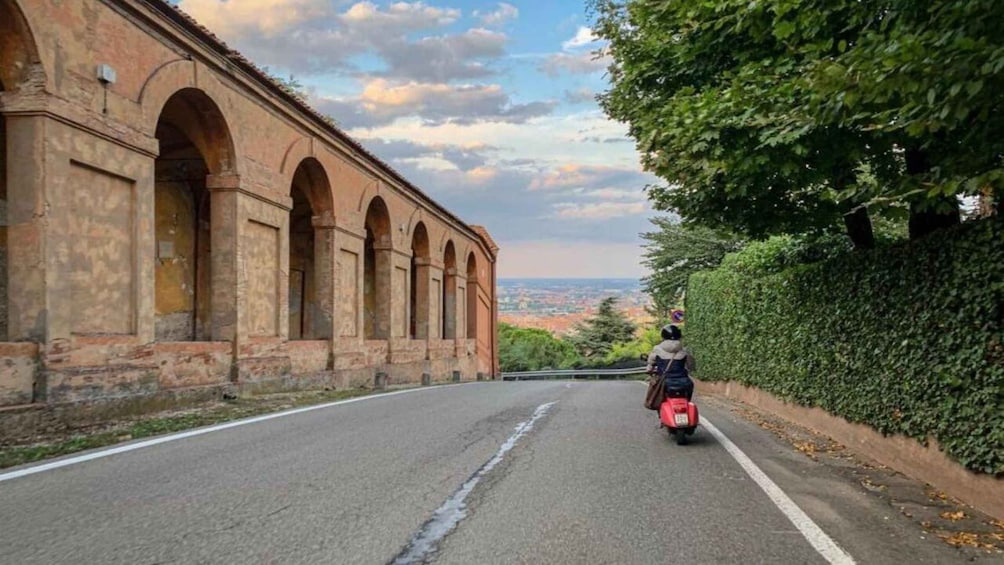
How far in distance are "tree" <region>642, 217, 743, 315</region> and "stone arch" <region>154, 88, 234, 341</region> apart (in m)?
20.7

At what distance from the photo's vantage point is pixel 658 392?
9812 millimetres

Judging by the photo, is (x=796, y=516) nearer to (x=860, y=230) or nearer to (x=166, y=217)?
(x=860, y=230)

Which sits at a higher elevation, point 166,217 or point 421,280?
point 166,217

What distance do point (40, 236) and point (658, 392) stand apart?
333 inches

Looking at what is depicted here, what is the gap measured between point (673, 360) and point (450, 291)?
30.1 meters

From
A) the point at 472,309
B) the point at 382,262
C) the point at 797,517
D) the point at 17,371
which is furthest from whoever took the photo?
the point at 472,309

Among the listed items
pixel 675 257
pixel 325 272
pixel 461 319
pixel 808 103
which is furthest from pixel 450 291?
pixel 808 103

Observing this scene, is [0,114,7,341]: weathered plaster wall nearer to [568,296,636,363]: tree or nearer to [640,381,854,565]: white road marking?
[640,381,854,565]: white road marking

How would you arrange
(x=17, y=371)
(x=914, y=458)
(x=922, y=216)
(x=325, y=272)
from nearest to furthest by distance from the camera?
(x=914, y=458) < (x=922, y=216) < (x=17, y=371) < (x=325, y=272)

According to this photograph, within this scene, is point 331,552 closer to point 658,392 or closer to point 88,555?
point 88,555

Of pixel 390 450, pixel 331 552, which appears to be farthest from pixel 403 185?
pixel 331 552

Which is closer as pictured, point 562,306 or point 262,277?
point 262,277

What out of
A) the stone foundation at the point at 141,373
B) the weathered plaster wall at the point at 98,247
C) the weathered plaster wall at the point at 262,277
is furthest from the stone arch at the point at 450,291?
the weathered plaster wall at the point at 98,247

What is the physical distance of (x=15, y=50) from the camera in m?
10.2
